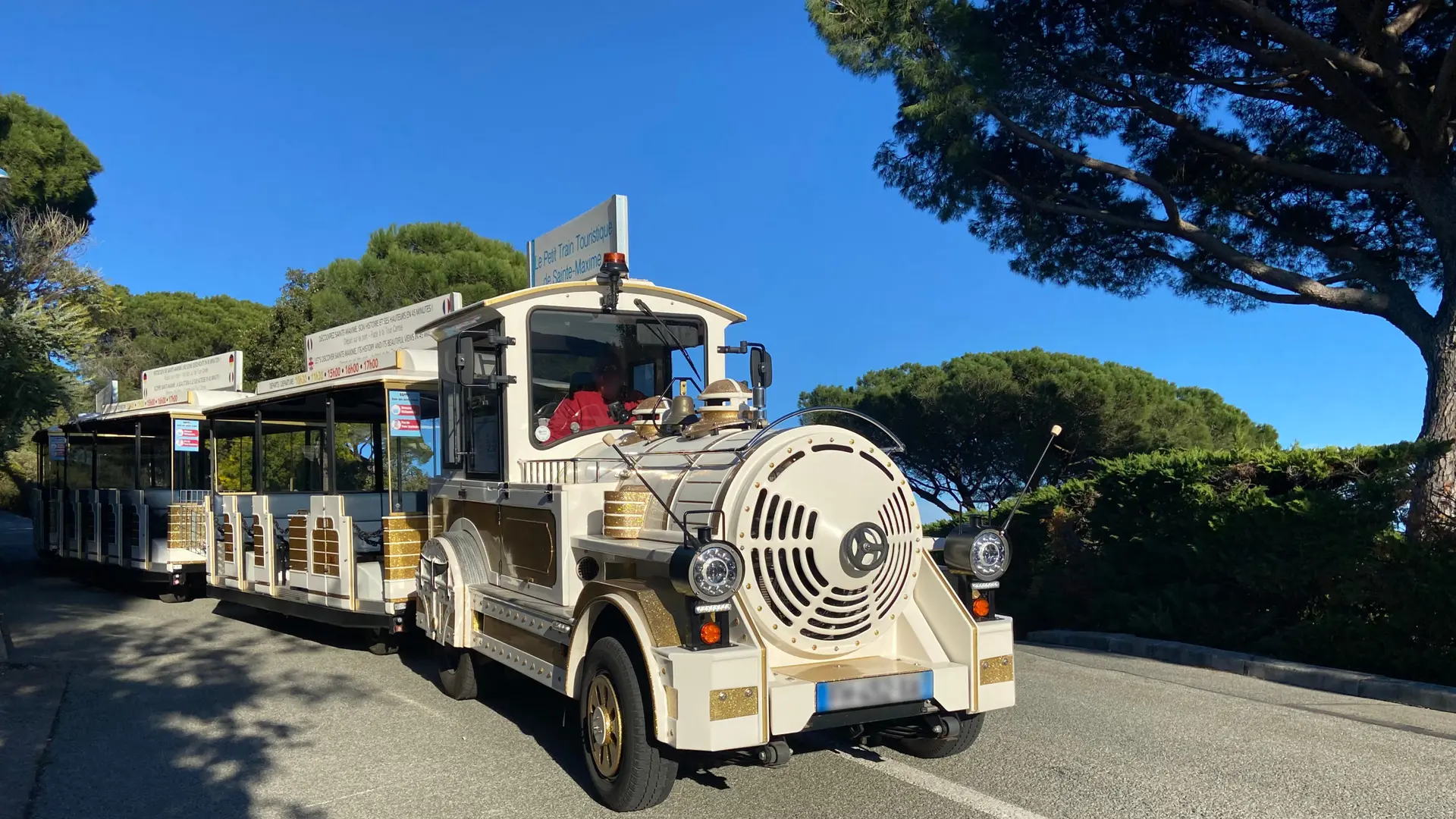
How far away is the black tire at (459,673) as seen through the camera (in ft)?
21.9

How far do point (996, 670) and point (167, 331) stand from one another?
33695 millimetres

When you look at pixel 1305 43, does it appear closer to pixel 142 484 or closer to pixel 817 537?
pixel 817 537

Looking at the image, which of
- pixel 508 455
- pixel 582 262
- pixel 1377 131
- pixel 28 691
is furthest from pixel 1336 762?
pixel 28 691

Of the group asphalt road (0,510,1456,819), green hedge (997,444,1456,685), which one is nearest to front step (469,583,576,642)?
asphalt road (0,510,1456,819)

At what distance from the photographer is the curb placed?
6.85 meters

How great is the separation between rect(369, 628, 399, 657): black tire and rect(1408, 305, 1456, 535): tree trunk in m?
8.57

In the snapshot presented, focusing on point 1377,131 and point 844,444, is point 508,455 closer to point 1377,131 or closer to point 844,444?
point 844,444

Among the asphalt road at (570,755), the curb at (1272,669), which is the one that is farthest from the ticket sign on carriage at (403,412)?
the curb at (1272,669)

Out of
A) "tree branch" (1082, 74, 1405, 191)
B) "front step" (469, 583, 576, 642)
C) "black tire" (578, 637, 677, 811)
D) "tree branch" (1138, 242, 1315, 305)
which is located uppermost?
"tree branch" (1082, 74, 1405, 191)

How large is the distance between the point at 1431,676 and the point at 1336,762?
3000 millimetres

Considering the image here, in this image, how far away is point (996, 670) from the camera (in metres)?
4.63

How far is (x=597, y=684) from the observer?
448cm

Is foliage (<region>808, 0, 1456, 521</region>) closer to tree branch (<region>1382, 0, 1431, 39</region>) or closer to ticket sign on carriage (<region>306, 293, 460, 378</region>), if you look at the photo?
tree branch (<region>1382, 0, 1431, 39</region>)

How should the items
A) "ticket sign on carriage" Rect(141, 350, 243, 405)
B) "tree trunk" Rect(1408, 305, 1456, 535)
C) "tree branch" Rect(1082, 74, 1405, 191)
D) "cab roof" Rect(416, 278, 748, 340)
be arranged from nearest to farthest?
"cab roof" Rect(416, 278, 748, 340) → "tree trunk" Rect(1408, 305, 1456, 535) → "tree branch" Rect(1082, 74, 1405, 191) → "ticket sign on carriage" Rect(141, 350, 243, 405)
